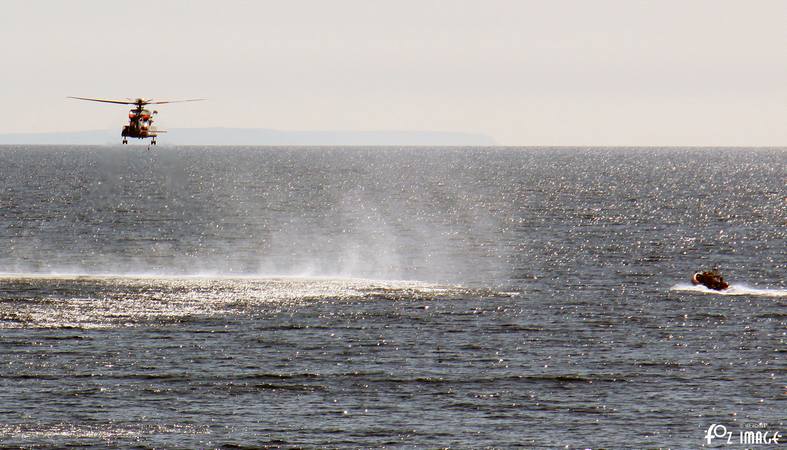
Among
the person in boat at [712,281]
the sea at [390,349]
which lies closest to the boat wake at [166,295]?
the sea at [390,349]

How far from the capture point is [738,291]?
11312 centimetres

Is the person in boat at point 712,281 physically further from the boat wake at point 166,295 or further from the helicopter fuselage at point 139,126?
the helicopter fuselage at point 139,126

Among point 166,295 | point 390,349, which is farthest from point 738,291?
point 166,295

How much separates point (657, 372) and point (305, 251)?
89.3 metres

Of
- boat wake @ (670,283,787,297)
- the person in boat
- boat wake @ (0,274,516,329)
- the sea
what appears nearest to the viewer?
the sea

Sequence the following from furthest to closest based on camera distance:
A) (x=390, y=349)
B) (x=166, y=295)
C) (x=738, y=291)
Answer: (x=738, y=291)
(x=166, y=295)
(x=390, y=349)

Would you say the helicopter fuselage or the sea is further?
the helicopter fuselage

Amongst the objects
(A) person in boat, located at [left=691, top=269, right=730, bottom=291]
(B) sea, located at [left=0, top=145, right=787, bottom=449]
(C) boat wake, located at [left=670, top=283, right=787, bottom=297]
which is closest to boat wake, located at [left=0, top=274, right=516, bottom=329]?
(B) sea, located at [left=0, top=145, right=787, bottom=449]

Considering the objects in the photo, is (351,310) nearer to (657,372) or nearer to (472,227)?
(657,372)

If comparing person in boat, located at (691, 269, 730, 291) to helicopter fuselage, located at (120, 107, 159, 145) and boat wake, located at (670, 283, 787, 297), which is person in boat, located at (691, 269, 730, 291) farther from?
helicopter fuselage, located at (120, 107, 159, 145)

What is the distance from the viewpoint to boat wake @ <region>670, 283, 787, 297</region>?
11119cm

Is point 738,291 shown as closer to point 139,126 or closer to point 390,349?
point 390,349

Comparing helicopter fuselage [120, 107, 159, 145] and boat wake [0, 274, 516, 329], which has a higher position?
helicopter fuselage [120, 107, 159, 145]

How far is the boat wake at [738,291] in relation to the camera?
11119 cm
